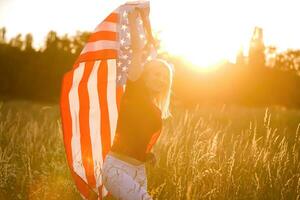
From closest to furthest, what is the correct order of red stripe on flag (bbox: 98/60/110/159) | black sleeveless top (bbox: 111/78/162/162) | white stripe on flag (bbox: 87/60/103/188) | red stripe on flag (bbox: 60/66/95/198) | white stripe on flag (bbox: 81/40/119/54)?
1. black sleeveless top (bbox: 111/78/162/162)
2. red stripe on flag (bbox: 98/60/110/159)
3. white stripe on flag (bbox: 87/60/103/188)
4. white stripe on flag (bbox: 81/40/119/54)
5. red stripe on flag (bbox: 60/66/95/198)

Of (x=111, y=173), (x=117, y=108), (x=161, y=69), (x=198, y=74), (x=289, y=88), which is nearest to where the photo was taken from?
(x=111, y=173)

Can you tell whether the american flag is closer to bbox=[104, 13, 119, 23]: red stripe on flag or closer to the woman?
bbox=[104, 13, 119, 23]: red stripe on flag

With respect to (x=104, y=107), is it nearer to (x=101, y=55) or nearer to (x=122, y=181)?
(x=101, y=55)

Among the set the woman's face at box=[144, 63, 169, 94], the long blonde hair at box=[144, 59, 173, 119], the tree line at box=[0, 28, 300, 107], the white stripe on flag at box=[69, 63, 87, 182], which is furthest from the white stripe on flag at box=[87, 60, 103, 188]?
the tree line at box=[0, 28, 300, 107]

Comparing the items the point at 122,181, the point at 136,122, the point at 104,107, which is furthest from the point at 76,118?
the point at 122,181

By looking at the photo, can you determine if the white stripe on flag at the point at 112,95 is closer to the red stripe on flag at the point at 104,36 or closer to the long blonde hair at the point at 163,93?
the red stripe on flag at the point at 104,36

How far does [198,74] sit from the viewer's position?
34969 millimetres

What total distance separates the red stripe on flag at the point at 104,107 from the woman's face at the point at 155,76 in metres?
0.72

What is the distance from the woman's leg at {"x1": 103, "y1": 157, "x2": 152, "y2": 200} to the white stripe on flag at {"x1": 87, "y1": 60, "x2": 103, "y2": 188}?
2.66 feet

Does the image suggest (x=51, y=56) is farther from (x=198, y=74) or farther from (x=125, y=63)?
(x=125, y=63)

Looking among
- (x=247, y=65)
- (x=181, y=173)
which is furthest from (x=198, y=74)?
(x=181, y=173)

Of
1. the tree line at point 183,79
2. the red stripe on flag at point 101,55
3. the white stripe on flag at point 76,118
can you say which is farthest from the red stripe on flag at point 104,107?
the tree line at point 183,79

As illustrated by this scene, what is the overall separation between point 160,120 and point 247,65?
38.6 metres

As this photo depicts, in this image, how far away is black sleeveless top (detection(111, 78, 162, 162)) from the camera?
4.24 metres
